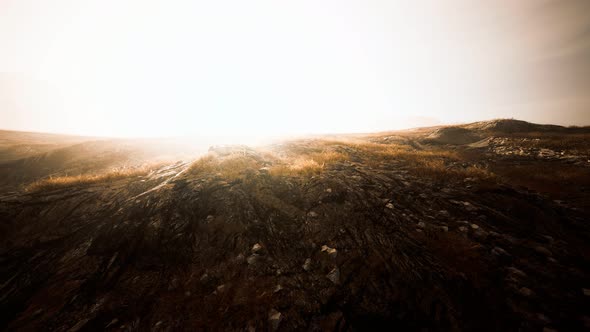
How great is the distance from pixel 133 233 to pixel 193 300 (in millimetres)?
3447

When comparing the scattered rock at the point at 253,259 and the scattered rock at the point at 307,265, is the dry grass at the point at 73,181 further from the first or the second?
the scattered rock at the point at 307,265

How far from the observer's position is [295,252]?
5836 mm

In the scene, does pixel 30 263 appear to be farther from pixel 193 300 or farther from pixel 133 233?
pixel 193 300

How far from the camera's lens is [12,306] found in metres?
4.91

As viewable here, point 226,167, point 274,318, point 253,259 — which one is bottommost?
point 274,318

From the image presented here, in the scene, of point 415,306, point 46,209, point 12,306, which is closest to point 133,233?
point 12,306

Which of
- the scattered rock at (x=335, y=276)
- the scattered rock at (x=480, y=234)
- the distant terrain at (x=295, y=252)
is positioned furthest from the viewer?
A: the scattered rock at (x=480, y=234)

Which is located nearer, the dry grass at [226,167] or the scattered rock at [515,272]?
the scattered rock at [515,272]

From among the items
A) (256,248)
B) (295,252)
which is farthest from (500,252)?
(256,248)

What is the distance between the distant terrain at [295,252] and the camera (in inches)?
168

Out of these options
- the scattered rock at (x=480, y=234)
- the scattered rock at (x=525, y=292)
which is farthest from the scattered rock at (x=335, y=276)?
the scattered rock at (x=480, y=234)

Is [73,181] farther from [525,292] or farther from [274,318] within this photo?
[525,292]

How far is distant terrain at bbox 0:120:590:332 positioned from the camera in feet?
14.0

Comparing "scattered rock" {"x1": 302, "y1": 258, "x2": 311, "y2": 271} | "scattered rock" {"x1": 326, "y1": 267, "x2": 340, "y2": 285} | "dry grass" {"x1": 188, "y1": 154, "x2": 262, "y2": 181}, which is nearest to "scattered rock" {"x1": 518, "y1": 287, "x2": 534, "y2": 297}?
"scattered rock" {"x1": 326, "y1": 267, "x2": 340, "y2": 285}
